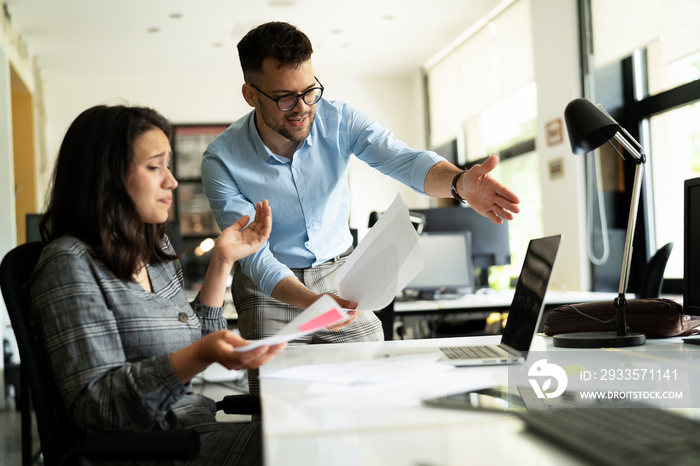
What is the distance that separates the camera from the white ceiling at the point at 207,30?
603cm

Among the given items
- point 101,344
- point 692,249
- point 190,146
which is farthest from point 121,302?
point 190,146

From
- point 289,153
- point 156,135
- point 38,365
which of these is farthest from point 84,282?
point 289,153

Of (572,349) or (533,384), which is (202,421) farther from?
(572,349)

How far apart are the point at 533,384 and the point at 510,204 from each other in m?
0.51

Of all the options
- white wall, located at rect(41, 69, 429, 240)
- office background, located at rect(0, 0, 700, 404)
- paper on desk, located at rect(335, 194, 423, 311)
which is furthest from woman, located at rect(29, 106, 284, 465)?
white wall, located at rect(41, 69, 429, 240)

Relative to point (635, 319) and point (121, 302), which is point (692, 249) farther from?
point (121, 302)

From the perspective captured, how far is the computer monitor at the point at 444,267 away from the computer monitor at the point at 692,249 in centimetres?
233

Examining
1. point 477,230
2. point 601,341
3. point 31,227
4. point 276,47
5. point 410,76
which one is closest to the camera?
point 601,341

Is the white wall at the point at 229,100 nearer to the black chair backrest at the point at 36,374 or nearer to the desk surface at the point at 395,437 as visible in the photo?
the black chair backrest at the point at 36,374

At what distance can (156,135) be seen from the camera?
1.37 meters

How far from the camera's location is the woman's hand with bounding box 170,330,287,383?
3.59ft

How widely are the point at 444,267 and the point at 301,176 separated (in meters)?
2.11

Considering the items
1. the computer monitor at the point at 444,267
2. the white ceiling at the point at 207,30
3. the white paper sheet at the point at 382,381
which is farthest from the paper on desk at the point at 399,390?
the white ceiling at the point at 207,30

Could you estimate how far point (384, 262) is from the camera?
4.93ft
